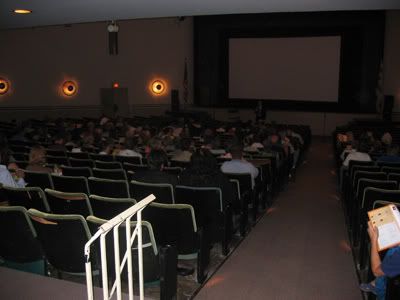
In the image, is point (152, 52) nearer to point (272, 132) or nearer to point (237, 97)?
point (237, 97)

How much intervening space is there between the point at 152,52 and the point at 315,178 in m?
11.6

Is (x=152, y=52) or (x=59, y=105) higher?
(x=152, y=52)

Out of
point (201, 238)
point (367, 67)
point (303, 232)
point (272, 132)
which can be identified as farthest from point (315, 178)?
point (367, 67)

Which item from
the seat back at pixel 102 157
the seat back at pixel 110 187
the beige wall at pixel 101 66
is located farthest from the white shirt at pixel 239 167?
the beige wall at pixel 101 66

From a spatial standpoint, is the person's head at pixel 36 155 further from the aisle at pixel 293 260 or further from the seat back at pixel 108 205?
the aisle at pixel 293 260

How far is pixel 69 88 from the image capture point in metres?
17.0

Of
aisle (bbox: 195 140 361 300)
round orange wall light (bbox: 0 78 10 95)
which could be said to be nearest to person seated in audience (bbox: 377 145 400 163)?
aisle (bbox: 195 140 361 300)

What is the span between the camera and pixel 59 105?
1670cm

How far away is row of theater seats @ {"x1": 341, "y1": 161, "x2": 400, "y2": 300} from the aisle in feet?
0.45

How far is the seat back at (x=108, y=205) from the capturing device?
3.85 meters

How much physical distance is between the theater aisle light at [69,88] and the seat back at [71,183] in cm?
1224

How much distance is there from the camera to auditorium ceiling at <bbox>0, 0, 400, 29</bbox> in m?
4.99

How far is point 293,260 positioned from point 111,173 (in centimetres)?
275

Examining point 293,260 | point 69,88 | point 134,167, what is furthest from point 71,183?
Result: point 69,88
